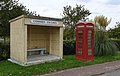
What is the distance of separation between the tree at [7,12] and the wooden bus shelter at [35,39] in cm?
286

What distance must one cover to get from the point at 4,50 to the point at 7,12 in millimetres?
3954

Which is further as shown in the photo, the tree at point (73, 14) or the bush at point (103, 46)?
the tree at point (73, 14)

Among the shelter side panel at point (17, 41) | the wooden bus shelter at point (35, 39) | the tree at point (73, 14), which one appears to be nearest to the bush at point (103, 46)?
the wooden bus shelter at point (35, 39)

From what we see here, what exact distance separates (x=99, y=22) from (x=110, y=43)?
11.8ft

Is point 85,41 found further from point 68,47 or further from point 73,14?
point 73,14

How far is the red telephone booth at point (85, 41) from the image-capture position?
10.8m

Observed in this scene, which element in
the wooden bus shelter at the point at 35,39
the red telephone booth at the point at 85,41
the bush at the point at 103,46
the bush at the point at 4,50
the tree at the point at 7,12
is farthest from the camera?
the tree at the point at 7,12

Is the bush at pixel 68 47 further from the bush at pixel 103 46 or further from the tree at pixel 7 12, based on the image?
the tree at pixel 7 12

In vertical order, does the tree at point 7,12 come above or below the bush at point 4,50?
above

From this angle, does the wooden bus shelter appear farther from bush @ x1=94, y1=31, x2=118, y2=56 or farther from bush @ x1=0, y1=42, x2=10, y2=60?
bush @ x1=94, y1=31, x2=118, y2=56

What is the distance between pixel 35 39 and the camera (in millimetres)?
12023

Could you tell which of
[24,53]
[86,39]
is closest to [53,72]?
[24,53]

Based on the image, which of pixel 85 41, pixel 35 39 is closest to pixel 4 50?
pixel 35 39

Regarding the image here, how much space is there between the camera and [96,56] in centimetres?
1267
